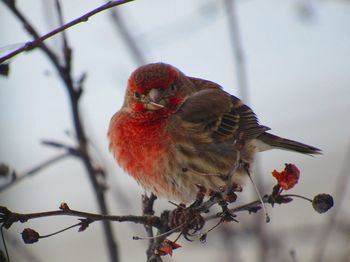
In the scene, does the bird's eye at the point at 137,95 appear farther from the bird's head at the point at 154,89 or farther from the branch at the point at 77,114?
the branch at the point at 77,114

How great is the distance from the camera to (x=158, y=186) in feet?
15.4

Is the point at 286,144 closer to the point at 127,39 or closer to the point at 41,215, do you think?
the point at 127,39

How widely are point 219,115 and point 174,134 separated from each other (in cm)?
48

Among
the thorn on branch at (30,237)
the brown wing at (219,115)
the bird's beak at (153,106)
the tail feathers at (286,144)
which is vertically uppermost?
the bird's beak at (153,106)

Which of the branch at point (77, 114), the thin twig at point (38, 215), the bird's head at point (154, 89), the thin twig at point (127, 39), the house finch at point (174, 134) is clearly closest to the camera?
the thin twig at point (38, 215)

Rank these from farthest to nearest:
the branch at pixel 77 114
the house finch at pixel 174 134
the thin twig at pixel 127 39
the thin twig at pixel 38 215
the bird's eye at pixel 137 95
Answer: the thin twig at pixel 127 39 → the bird's eye at pixel 137 95 → the house finch at pixel 174 134 → the branch at pixel 77 114 → the thin twig at pixel 38 215

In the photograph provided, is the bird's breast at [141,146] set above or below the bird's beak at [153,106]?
below

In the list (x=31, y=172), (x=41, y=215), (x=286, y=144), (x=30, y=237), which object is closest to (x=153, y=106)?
(x=286, y=144)

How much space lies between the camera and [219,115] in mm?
5160

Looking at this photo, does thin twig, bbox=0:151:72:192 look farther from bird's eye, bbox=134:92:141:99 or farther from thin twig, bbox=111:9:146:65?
thin twig, bbox=111:9:146:65

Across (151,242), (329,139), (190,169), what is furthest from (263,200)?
(329,139)

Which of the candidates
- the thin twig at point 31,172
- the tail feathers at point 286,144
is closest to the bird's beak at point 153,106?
the tail feathers at point 286,144

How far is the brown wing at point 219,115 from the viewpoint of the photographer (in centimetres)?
500

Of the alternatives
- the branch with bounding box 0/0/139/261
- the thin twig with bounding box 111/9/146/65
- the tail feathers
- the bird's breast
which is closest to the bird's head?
the bird's breast
